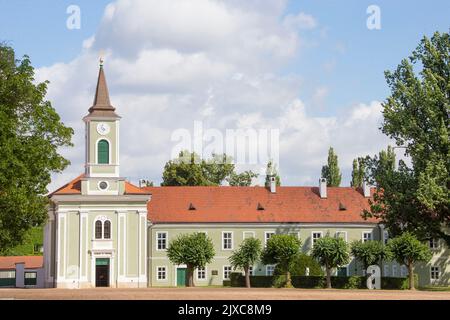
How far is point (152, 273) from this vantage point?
3046 inches

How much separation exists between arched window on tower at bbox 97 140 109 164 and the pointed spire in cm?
224

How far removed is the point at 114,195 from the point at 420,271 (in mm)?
27665

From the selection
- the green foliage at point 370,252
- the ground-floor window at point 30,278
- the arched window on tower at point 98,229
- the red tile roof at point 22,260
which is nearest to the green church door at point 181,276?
the arched window on tower at point 98,229

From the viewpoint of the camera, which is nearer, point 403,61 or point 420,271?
point 403,61

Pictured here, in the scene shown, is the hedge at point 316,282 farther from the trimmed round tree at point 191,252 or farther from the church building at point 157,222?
the church building at point 157,222

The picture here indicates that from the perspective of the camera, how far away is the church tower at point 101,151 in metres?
69.8

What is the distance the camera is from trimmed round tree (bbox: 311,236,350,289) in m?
65.9

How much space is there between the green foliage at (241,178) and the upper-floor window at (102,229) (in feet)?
105

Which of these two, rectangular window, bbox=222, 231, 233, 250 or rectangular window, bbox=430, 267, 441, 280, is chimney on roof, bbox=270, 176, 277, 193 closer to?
rectangular window, bbox=222, 231, 233, 250

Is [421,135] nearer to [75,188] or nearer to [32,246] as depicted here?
[75,188]

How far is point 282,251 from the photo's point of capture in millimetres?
68312

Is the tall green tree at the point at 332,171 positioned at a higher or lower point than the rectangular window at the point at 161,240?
higher
